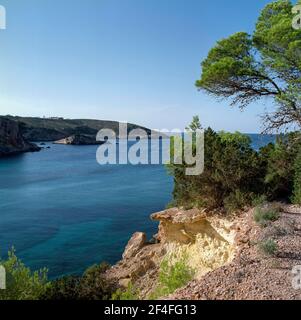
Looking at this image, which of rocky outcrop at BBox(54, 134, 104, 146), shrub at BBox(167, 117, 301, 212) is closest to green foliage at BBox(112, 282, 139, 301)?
shrub at BBox(167, 117, 301, 212)

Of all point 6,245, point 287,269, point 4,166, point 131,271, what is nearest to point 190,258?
point 131,271

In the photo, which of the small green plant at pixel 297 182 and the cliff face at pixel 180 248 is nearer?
the small green plant at pixel 297 182

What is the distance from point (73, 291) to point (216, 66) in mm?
11530

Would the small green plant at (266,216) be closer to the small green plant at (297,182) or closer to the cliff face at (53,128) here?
the small green plant at (297,182)

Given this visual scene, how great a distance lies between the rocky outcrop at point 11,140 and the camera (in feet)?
314

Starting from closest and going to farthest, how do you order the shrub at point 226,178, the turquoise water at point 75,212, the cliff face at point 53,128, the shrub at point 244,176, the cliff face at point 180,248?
the cliff face at point 180,248 < the shrub at point 244,176 < the shrub at point 226,178 < the turquoise water at point 75,212 < the cliff face at point 53,128

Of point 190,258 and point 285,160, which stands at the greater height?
point 285,160

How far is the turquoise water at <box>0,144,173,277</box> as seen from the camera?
82.5 feet

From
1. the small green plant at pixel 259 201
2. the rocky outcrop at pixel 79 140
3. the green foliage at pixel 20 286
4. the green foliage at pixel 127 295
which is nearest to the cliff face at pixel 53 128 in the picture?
the rocky outcrop at pixel 79 140

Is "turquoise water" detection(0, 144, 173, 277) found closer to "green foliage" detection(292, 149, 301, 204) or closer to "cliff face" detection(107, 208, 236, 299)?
"cliff face" detection(107, 208, 236, 299)

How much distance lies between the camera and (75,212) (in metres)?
35.8

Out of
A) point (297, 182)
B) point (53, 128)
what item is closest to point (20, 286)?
point (297, 182)
